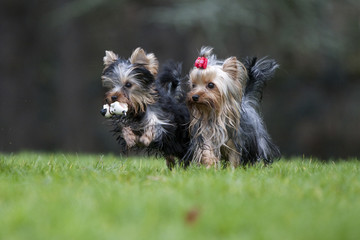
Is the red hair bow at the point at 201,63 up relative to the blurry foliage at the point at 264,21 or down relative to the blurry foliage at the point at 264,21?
down

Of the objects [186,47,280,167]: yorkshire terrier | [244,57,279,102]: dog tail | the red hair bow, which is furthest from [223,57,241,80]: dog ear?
[244,57,279,102]: dog tail

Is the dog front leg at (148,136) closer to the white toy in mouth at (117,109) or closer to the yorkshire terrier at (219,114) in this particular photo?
the white toy in mouth at (117,109)

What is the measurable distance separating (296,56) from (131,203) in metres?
15.6

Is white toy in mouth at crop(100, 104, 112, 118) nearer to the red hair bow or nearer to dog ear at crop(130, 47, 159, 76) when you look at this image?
dog ear at crop(130, 47, 159, 76)

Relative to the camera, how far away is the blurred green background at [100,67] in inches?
662

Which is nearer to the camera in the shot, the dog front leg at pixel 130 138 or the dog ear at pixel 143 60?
the dog front leg at pixel 130 138

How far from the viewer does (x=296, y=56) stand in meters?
19.0

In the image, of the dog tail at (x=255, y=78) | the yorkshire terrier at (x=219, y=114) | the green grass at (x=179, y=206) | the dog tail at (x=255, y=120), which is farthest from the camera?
the dog tail at (x=255, y=78)

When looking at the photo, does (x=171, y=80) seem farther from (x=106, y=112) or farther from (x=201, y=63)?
(x=106, y=112)

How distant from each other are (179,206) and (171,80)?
3.57 meters

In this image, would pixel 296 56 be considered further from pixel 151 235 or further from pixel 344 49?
pixel 151 235

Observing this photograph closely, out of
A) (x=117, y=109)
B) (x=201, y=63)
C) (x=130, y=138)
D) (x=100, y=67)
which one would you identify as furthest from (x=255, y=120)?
(x=100, y=67)

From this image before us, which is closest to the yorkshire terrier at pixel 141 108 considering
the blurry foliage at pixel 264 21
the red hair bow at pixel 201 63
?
the red hair bow at pixel 201 63

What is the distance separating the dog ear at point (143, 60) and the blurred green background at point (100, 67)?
8.31 meters
